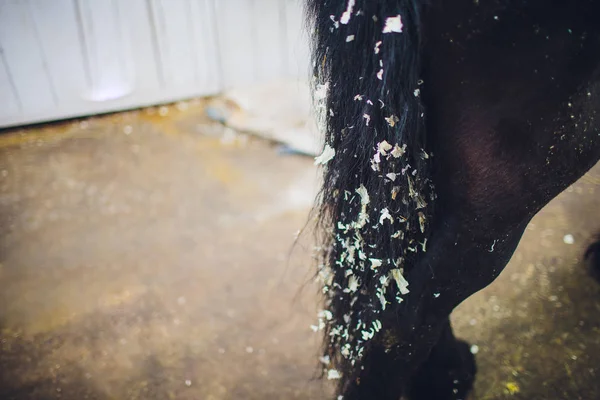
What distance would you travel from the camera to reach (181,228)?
2332 mm

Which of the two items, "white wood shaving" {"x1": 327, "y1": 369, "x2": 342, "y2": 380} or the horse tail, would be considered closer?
→ the horse tail

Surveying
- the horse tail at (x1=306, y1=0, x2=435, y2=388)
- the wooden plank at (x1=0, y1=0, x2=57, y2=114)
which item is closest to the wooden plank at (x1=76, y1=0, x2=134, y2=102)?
the wooden plank at (x1=0, y1=0, x2=57, y2=114)

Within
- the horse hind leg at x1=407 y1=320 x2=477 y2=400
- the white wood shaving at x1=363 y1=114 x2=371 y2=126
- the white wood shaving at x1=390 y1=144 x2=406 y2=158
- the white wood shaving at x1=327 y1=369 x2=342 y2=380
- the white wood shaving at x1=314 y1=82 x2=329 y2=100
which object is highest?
the white wood shaving at x1=314 y1=82 x2=329 y2=100

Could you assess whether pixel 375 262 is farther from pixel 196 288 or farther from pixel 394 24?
pixel 196 288

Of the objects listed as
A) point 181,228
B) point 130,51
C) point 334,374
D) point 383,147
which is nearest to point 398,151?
point 383,147

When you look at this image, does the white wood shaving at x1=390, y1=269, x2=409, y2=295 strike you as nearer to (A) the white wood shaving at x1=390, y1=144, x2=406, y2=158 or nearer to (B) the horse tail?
(B) the horse tail

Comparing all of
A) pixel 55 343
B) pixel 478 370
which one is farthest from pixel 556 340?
pixel 55 343

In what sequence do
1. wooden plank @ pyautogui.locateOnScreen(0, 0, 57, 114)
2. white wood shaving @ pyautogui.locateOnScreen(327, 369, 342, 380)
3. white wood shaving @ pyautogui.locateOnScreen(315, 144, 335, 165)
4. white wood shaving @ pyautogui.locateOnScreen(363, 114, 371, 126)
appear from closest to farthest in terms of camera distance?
white wood shaving @ pyautogui.locateOnScreen(363, 114, 371, 126)
white wood shaving @ pyautogui.locateOnScreen(315, 144, 335, 165)
white wood shaving @ pyautogui.locateOnScreen(327, 369, 342, 380)
wooden plank @ pyautogui.locateOnScreen(0, 0, 57, 114)

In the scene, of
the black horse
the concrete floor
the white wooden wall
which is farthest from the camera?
the white wooden wall

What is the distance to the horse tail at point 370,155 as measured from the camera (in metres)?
0.78

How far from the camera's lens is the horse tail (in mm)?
784

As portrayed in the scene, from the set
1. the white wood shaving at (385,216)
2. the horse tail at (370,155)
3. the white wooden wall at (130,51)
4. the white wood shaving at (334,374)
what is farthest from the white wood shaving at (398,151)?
the white wooden wall at (130,51)

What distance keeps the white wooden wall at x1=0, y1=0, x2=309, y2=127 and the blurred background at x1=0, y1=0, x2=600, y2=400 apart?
11 millimetres

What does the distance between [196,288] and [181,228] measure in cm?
46
